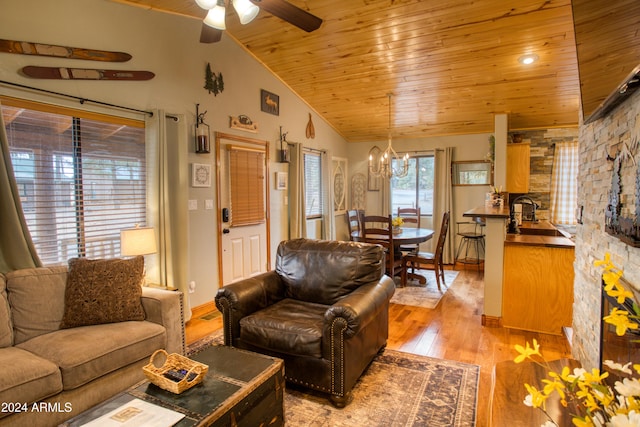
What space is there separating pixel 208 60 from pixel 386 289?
308 cm

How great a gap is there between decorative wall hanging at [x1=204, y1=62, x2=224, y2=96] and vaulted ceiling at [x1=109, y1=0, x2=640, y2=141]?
1.76 ft

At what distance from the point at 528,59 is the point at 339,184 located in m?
3.82

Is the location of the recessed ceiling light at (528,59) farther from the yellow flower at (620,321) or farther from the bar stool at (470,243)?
the yellow flower at (620,321)

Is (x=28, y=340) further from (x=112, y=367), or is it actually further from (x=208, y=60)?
(x=208, y=60)

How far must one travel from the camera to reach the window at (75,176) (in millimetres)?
2602

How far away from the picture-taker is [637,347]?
1174 mm

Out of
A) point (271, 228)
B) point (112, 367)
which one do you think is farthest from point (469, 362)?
point (271, 228)

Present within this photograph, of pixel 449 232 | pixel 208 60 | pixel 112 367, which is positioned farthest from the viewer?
pixel 449 232

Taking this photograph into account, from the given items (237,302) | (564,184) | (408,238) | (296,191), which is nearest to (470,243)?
(564,184)

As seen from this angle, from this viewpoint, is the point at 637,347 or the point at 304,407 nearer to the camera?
the point at 637,347

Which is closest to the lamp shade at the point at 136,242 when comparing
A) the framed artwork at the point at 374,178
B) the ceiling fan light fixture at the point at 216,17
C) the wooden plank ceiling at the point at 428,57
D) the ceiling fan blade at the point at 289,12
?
the ceiling fan light fixture at the point at 216,17

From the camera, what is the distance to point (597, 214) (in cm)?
183

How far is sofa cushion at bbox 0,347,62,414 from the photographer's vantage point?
5.67 ft

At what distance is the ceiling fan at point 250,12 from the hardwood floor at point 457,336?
2.60 m
